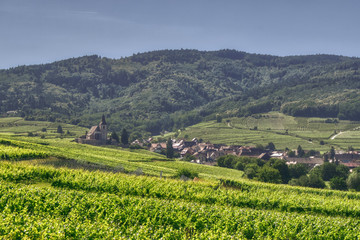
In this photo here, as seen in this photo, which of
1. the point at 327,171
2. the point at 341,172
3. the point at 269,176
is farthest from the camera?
the point at 341,172

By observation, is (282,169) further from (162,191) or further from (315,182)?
(162,191)

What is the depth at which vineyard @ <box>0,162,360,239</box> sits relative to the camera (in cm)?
1998

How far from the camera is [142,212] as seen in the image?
26.3 metres

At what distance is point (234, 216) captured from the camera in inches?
1102

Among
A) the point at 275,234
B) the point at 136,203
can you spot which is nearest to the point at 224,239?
the point at 275,234

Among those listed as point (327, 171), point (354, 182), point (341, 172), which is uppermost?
point (354, 182)

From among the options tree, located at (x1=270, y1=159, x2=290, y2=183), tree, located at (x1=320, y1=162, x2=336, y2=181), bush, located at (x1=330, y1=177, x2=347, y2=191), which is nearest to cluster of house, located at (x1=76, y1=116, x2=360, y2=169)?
tree, located at (x1=320, y1=162, x2=336, y2=181)

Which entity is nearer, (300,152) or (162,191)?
(162,191)

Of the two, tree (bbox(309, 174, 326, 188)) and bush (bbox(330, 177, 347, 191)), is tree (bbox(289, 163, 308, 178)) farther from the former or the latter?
bush (bbox(330, 177, 347, 191))

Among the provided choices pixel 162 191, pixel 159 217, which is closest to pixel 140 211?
pixel 159 217

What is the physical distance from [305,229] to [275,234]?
99.2 inches

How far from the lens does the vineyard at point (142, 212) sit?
20.0 meters

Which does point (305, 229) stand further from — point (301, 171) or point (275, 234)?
point (301, 171)

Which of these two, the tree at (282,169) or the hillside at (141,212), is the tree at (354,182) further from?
the hillside at (141,212)
